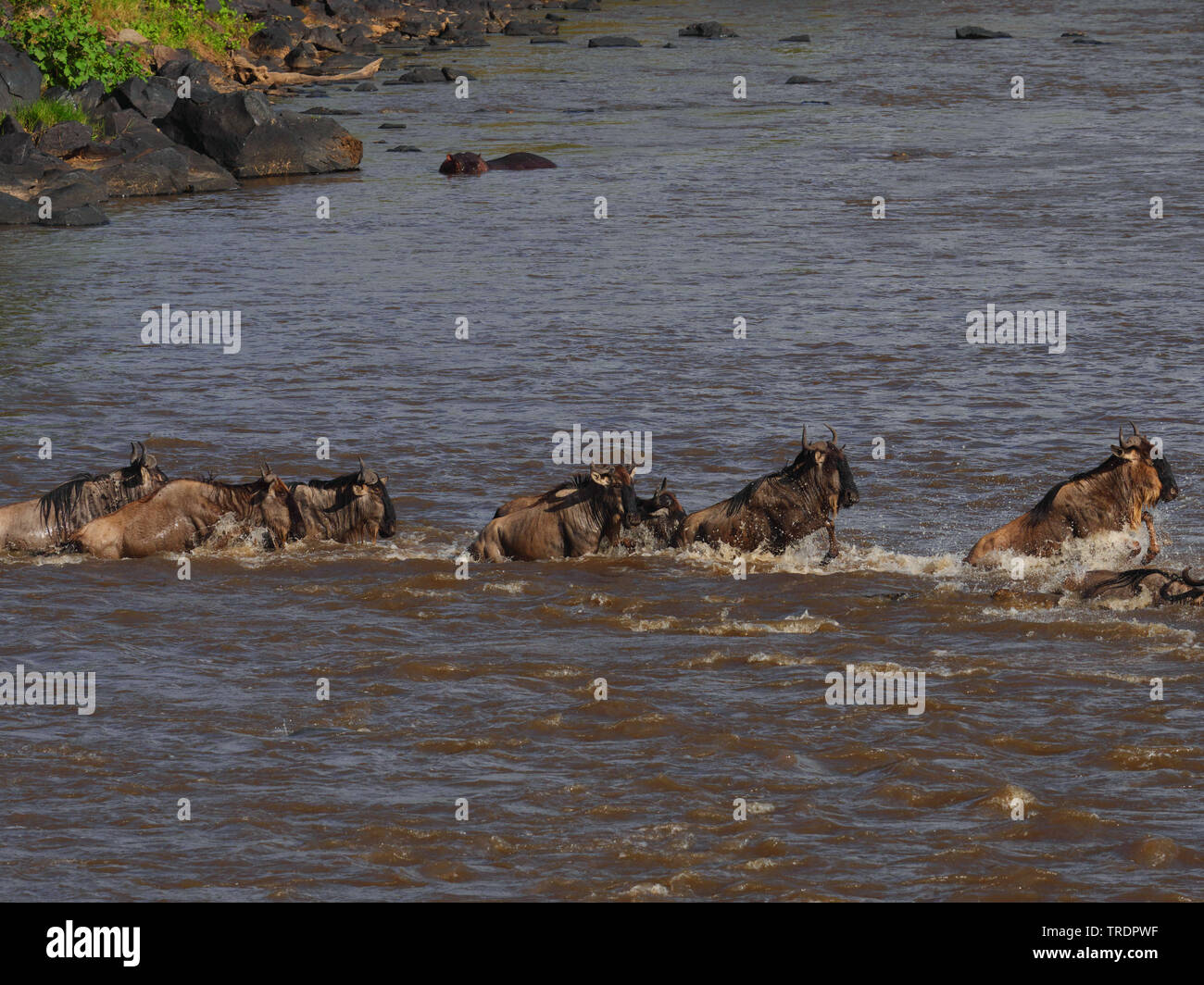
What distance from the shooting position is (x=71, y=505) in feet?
45.1

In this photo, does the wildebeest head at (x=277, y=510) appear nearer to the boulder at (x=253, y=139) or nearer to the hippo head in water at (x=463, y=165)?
the hippo head in water at (x=463, y=165)

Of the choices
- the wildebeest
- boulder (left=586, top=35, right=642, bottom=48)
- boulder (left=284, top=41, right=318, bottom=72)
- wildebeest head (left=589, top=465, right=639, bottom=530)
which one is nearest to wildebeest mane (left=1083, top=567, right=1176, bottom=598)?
the wildebeest

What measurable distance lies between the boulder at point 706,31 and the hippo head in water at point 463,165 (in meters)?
30.9

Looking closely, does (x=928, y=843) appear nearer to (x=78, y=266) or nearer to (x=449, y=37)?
(x=78, y=266)

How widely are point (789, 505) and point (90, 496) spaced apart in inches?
211

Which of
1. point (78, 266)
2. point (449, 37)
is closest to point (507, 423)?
point (78, 266)

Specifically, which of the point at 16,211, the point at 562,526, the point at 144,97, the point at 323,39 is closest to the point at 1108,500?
the point at 562,526

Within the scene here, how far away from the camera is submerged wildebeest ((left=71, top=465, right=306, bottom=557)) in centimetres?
1360

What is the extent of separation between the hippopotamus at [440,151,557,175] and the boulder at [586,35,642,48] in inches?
1022

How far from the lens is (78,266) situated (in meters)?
26.0

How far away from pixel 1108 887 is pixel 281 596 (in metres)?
6.57

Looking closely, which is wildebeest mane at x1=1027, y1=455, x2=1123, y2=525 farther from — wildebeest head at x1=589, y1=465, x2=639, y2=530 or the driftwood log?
the driftwood log

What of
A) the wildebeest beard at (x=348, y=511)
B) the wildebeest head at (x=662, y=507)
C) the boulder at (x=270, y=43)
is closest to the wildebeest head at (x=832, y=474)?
the wildebeest head at (x=662, y=507)

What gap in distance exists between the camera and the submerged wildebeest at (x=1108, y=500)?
1220cm
